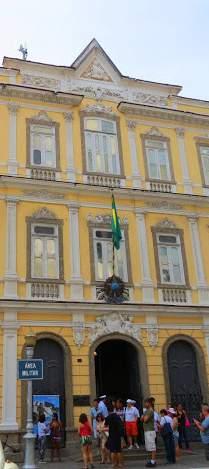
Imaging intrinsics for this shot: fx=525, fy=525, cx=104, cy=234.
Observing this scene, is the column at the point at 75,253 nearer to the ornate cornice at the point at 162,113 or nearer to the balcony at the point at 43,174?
the balcony at the point at 43,174

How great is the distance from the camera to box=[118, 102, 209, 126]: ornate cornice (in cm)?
2158

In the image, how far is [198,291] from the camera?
19469mm

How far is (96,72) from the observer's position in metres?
22.3

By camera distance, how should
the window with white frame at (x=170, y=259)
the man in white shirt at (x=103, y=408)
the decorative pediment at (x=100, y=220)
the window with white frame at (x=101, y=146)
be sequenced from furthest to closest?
the window with white frame at (x=101, y=146) → the window with white frame at (x=170, y=259) → the decorative pediment at (x=100, y=220) → the man in white shirt at (x=103, y=408)

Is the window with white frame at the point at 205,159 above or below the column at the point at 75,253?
above

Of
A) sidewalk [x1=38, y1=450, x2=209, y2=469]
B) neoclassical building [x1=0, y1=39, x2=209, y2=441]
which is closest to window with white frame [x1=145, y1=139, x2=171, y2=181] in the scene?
neoclassical building [x1=0, y1=39, x2=209, y2=441]

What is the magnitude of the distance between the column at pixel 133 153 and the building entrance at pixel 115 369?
6.22 metres

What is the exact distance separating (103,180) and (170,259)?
12.9 ft

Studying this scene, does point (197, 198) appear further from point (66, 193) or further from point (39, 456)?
point (39, 456)

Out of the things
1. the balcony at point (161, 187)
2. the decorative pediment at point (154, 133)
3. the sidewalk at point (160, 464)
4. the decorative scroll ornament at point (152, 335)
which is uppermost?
Answer: the decorative pediment at point (154, 133)

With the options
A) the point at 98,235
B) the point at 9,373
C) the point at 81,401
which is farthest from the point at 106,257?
the point at 9,373

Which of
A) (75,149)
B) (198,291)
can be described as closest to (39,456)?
(198,291)

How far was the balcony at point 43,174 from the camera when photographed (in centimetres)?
1930

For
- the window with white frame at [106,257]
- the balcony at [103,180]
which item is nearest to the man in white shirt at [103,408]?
the window with white frame at [106,257]
